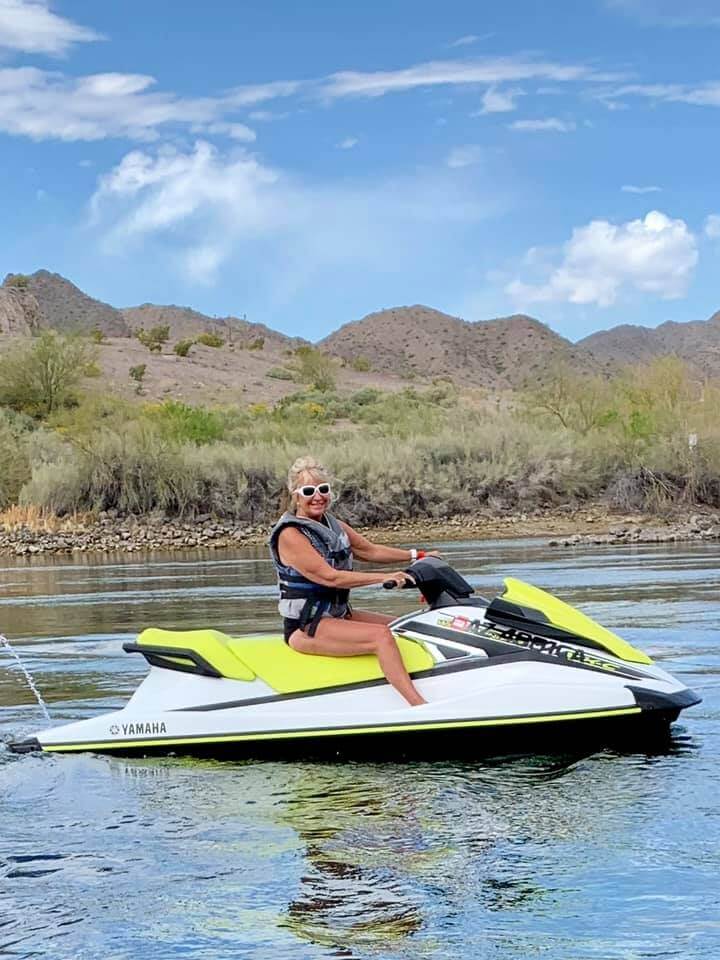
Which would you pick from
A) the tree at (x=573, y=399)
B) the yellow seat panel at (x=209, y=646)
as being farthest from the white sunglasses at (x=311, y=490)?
the tree at (x=573, y=399)

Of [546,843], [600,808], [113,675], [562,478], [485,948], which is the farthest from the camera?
[562,478]

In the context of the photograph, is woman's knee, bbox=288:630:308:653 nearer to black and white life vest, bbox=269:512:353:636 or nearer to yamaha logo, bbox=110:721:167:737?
black and white life vest, bbox=269:512:353:636

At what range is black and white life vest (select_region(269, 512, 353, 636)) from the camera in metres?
8.01

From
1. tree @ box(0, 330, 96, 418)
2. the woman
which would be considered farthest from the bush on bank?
the woman

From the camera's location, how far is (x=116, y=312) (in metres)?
120

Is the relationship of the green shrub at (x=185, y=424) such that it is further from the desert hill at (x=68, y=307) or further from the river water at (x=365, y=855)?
the desert hill at (x=68, y=307)

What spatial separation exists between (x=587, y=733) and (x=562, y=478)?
96.6 ft

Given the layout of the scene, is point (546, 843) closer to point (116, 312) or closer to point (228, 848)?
point (228, 848)

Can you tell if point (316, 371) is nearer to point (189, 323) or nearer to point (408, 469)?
point (408, 469)

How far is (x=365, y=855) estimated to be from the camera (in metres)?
6.13

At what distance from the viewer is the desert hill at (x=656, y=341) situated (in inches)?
4584

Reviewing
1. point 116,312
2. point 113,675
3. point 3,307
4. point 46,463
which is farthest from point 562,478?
point 116,312

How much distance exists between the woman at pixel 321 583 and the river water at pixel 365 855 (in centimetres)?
65

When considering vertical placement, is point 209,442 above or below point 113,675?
above
